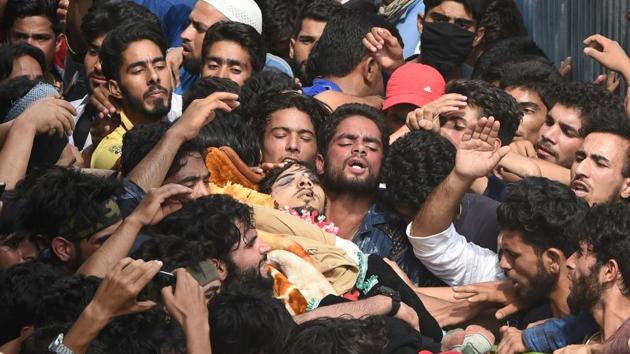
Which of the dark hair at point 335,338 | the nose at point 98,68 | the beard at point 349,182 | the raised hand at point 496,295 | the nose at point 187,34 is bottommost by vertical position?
the raised hand at point 496,295

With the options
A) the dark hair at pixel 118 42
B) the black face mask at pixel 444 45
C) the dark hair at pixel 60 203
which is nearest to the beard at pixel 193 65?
the dark hair at pixel 118 42

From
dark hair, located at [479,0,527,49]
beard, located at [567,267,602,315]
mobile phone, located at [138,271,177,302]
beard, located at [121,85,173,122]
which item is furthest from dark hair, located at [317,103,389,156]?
mobile phone, located at [138,271,177,302]

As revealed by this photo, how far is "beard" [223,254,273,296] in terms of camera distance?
7215 mm

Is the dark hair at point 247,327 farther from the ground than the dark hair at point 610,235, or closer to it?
farther from the ground

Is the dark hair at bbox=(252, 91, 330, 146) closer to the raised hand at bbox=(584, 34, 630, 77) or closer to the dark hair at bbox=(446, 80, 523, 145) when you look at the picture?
the dark hair at bbox=(446, 80, 523, 145)

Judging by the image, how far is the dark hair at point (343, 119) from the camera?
29.7ft

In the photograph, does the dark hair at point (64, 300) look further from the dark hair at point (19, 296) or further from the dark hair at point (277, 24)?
the dark hair at point (277, 24)

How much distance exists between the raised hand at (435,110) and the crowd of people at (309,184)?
0.01 metres

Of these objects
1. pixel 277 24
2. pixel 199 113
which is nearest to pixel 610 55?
pixel 199 113

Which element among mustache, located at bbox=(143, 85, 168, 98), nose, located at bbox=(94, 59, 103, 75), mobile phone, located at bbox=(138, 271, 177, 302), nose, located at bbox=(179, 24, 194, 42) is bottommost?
nose, located at bbox=(179, 24, 194, 42)

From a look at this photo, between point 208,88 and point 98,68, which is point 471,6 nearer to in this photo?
point 208,88

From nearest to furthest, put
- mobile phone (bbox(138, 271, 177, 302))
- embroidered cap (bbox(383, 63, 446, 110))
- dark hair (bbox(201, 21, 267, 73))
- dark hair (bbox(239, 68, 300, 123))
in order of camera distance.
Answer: mobile phone (bbox(138, 271, 177, 302)) < dark hair (bbox(239, 68, 300, 123)) < embroidered cap (bbox(383, 63, 446, 110)) < dark hair (bbox(201, 21, 267, 73))

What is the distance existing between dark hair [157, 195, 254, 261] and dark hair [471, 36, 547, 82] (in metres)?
3.08

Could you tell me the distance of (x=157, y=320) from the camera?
6.26 metres
